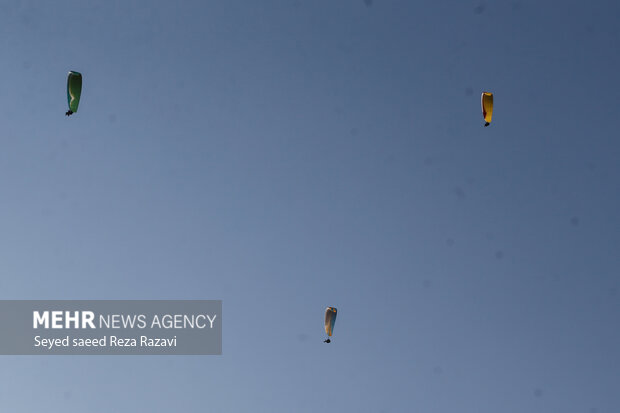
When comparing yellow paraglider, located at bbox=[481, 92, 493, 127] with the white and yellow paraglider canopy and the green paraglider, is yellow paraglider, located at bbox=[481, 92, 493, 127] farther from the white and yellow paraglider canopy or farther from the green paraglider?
the green paraglider

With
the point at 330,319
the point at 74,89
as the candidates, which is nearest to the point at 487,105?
the point at 330,319

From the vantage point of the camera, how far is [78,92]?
61312mm

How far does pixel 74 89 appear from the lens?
61031 millimetres

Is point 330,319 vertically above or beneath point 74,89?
beneath

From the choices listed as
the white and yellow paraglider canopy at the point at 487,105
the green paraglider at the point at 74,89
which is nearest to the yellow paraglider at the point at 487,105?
the white and yellow paraglider canopy at the point at 487,105

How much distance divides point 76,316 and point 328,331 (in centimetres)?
2198

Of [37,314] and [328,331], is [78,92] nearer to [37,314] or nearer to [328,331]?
[37,314]

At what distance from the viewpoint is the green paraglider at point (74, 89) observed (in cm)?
5972

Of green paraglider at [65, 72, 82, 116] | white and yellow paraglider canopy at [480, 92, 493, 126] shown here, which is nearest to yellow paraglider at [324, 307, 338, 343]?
white and yellow paraglider canopy at [480, 92, 493, 126]

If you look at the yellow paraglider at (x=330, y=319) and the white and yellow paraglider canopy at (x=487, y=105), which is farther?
the yellow paraglider at (x=330, y=319)

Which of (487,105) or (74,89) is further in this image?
(487,105)

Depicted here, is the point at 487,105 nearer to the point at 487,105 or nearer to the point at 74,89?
the point at 487,105

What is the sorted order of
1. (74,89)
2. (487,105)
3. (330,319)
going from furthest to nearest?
(330,319) < (487,105) < (74,89)

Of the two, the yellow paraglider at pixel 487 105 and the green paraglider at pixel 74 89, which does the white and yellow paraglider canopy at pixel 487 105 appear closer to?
the yellow paraglider at pixel 487 105
